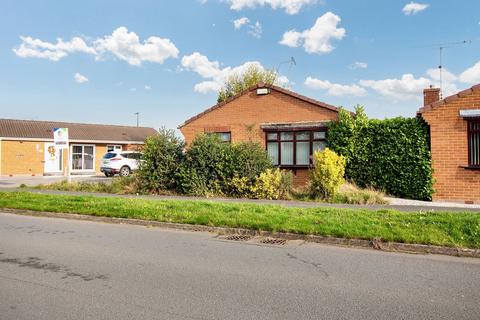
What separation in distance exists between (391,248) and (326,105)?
36.6ft

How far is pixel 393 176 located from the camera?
15.1m

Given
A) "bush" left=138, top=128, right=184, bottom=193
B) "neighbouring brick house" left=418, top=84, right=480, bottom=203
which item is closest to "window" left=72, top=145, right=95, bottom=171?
"bush" left=138, top=128, right=184, bottom=193

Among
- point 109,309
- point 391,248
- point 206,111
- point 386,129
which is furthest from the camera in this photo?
point 206,111

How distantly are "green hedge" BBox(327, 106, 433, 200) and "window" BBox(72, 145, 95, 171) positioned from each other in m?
24.4

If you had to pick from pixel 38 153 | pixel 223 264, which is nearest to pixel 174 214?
pixel 223 264

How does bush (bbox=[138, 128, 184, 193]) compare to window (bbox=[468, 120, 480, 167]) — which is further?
bush (bbox=[138, 128, 184, 193])

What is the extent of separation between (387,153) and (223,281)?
11586mm

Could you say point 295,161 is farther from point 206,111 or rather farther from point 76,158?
point 76,158

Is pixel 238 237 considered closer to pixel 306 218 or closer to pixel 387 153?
pixel 306 218

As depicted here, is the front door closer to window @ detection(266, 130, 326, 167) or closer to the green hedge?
window @ detection(266, 130, 326, 167)

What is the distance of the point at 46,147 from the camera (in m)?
32.5

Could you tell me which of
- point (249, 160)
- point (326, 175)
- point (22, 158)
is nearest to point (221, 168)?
point (249, 160)

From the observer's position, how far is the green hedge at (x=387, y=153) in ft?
48.0

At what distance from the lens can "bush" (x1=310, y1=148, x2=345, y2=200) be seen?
540 inches
